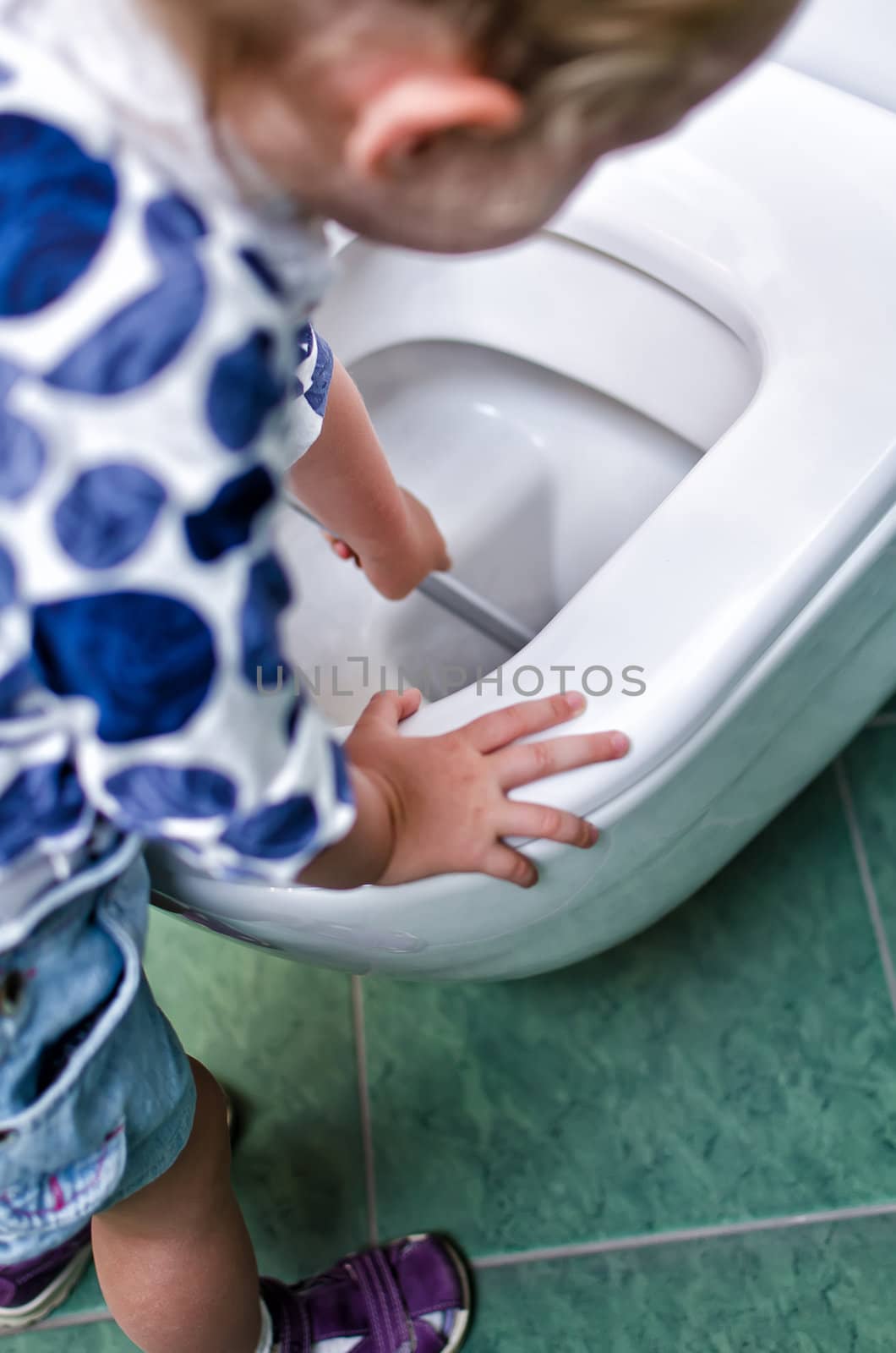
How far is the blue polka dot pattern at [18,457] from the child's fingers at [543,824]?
0.24 meters

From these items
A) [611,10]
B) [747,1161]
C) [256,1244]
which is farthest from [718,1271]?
[611,10]

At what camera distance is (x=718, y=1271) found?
0.81 meters

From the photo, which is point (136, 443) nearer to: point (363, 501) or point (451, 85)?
point (451, 85)

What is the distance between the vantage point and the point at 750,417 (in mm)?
548

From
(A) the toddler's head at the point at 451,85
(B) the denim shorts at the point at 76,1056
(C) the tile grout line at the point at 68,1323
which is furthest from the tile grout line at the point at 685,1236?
(A) the toddler's head at the point at 451,85

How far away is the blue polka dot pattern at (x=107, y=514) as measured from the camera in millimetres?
327

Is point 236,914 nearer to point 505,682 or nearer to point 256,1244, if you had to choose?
point 505,682

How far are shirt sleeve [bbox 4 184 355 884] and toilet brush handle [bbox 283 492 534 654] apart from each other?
0.40 m

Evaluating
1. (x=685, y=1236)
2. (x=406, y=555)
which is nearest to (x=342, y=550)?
(x=406, y=555)

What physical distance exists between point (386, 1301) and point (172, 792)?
0.55 meters

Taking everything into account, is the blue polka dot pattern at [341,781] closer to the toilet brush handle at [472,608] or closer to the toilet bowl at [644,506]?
the toilet bowl at [644,506]

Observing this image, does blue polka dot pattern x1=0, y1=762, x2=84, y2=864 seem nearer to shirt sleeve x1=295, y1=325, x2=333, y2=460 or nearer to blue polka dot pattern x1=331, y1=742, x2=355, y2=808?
blue polka dot pattern x1=331, y1=742, x2=355, y2=808

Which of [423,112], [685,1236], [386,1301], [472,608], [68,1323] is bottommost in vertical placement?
[68,1323]

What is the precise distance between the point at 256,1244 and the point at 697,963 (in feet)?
1.15
